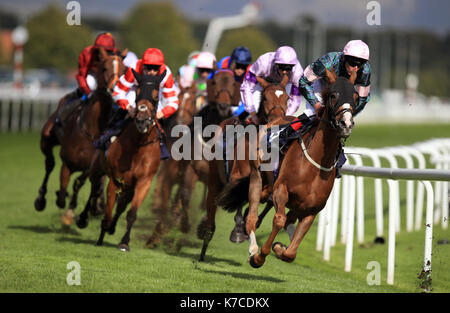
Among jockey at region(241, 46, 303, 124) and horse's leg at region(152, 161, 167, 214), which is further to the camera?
horse's leg at region(152, 161, 167, 214)

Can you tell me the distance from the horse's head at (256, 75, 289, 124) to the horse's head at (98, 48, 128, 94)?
2358 mm

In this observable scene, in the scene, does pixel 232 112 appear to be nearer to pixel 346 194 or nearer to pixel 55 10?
pixel 346 194

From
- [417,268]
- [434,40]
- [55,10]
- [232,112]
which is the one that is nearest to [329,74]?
[417,268]

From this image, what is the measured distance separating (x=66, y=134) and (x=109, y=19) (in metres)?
108

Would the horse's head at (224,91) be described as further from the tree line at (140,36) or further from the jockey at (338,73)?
the tree line at (140,36)

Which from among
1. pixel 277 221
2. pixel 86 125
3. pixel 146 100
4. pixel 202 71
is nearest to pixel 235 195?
pixel 277 221

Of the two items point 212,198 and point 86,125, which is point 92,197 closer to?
point 86,125

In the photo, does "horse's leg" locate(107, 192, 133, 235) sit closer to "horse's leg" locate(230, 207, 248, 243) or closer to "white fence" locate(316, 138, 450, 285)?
"horse's leg" locate(230, 207, 248, 243)

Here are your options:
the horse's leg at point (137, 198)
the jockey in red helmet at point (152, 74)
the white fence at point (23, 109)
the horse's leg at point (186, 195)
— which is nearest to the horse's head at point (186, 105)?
the horse's leg at point (186, 195)

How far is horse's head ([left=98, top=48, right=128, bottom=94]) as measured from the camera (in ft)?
29.3

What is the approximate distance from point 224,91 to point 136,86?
1.10m

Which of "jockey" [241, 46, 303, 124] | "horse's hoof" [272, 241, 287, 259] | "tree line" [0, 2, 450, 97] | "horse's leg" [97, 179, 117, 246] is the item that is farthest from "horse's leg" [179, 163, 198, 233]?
"tree line" [0, 2, 450, 97]

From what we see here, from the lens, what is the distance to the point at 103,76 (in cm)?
902

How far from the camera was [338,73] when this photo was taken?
6430 mm
